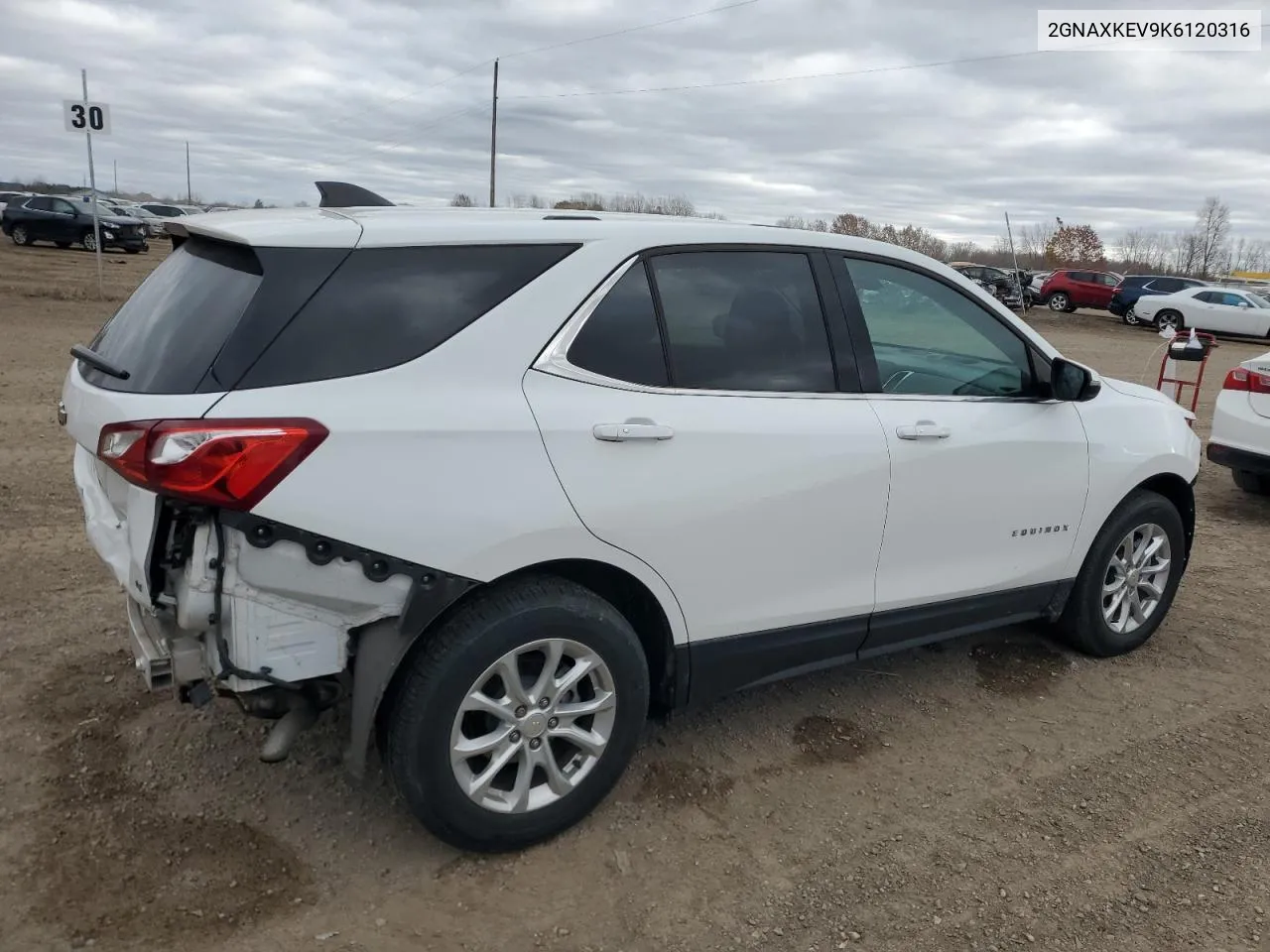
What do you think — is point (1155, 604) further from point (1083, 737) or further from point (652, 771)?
point (652, 771)

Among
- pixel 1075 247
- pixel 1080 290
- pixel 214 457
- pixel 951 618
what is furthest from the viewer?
pixel 1075 247

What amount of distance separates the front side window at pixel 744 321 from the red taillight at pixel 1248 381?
504 centimetres

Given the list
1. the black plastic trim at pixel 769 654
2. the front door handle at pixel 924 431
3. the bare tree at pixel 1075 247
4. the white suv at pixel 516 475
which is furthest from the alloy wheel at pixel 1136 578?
the bare tree at pixel 1075 247

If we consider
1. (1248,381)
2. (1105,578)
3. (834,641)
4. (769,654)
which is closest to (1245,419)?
(1248,381)

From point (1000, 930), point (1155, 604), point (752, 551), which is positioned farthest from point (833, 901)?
point (1155, 604)

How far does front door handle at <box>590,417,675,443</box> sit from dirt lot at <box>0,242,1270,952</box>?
49.2 inches

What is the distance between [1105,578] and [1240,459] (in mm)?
3486

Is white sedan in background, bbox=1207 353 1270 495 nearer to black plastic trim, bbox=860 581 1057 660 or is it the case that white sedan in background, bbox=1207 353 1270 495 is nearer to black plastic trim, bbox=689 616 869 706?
black plastic trim, bbox=860 581 1057 660

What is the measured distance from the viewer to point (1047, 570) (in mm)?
4180

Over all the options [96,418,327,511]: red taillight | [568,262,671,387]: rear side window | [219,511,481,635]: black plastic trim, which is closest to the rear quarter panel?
[568,262,671,387]: rear side window

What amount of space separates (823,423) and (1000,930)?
1.57 m

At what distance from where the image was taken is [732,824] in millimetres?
3201

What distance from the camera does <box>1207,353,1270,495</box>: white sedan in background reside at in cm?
697

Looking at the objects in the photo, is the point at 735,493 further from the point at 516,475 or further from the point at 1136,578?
the point at 1136,578
